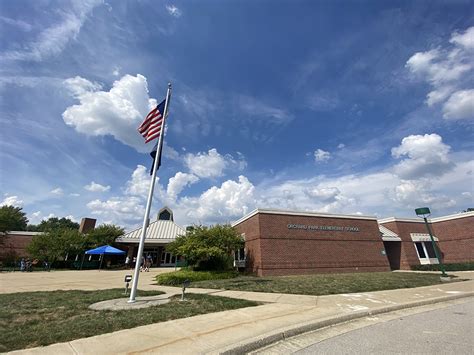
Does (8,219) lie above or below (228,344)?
above

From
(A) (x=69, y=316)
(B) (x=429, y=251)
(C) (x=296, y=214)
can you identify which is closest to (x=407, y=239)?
(B) (x=429, y=251)

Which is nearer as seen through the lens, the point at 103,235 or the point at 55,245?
the point at 55,245

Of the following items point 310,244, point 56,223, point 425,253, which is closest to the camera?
point 310,244

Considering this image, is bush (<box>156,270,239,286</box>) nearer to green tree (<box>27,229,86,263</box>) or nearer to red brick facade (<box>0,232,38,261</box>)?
green tree (<box>27,229,86,263</box>)

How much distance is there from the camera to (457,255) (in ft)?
84.9

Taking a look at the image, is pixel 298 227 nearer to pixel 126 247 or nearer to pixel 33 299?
pixel 33 299

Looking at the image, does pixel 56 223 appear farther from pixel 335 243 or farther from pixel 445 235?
pixel 445 235

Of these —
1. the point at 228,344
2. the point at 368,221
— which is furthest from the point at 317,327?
the point at 368,221

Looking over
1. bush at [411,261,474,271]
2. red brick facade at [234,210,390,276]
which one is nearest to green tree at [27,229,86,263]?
red brick facade at [234,210,390,276]

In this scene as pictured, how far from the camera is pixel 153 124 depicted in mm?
10734

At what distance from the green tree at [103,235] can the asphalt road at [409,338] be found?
1171 inches

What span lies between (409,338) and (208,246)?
45.7ft

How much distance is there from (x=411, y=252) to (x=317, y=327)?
26668 mm

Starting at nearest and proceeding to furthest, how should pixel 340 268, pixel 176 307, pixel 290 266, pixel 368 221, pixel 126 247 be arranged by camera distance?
pixel 176 307 < pixel 290 266 < pixel 340 268 < pixel 368 221 < pixel 126 247
